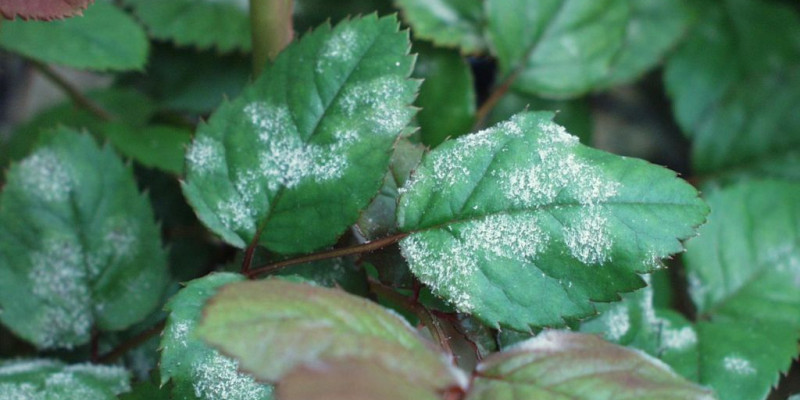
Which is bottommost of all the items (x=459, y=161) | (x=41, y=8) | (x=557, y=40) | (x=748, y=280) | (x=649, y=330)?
(x=748, y=280)

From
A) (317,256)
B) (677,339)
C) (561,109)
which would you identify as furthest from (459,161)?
(561,109)

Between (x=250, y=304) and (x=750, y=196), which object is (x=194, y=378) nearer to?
(x=250, y=304)

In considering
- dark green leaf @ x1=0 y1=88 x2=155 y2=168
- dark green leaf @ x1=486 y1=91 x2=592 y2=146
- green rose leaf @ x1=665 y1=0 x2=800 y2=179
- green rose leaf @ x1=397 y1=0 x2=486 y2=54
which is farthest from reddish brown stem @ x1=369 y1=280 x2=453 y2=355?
green rose leaf @ x1=665 y1=0 x2=800 y2=179

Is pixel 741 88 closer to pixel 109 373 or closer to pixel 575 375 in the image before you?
pixel 575 375

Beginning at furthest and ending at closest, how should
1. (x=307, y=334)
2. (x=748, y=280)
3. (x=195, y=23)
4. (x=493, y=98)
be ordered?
(x=195, y=23)
(x=493, y=98)
(x=748, y=280)
(x=307, y=334)

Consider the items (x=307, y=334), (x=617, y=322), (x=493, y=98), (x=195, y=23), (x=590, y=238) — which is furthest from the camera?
(x=195, y=23)

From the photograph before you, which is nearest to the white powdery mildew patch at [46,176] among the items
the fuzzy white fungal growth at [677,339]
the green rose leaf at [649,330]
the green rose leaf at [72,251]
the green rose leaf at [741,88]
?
the green rose leaf at [72,251]

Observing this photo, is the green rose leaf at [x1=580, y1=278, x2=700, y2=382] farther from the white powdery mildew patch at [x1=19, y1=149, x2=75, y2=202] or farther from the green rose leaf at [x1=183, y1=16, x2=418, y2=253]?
the white powdery mildew patch at [x1=19, y1=149, x2=75, y2=202]
